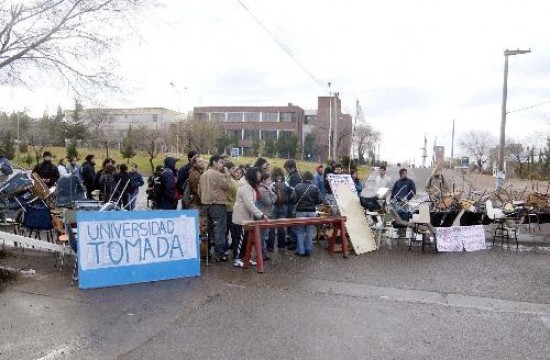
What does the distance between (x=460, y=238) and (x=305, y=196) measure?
4190 mm

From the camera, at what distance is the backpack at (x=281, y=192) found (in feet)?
35.3

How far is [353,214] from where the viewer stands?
38.8ft

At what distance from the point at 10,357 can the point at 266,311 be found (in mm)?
2975

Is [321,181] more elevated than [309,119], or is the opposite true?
[309,119]

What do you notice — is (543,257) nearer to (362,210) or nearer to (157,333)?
(362,210)

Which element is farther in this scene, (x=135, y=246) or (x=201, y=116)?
(x=201, y=116)

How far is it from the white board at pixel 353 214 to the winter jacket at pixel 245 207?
2853 mm

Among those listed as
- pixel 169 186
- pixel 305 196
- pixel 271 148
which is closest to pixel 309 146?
pixel 271 148

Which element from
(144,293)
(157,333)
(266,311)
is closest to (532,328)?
(266,311)

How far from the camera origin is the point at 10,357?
487 centimetres

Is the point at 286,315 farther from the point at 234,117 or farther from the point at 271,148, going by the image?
the point at 234,117

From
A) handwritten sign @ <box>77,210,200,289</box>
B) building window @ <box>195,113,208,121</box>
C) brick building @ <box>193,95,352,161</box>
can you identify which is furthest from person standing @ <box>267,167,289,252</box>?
brick building @ <box>193,95,352,161</box>

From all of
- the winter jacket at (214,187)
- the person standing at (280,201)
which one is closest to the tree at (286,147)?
the person standing at (280,201)

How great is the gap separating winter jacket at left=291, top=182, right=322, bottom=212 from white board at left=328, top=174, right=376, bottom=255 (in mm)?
1046
